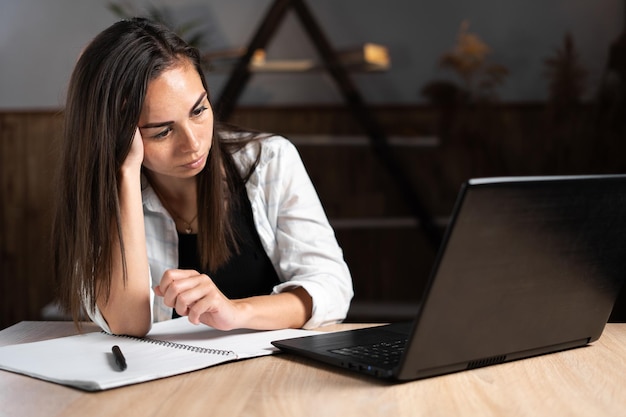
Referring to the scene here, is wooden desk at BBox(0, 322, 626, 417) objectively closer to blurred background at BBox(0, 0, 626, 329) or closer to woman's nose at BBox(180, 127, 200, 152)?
woman's nose at BBox(180, 127, 200, 152)

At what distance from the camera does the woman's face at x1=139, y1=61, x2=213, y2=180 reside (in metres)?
1.45

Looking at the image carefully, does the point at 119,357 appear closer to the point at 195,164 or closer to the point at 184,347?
the point at 184,347

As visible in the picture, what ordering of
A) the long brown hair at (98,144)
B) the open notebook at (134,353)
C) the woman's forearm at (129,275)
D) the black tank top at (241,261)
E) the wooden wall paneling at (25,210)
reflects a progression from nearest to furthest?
the open notebook at (134,353), the woman's forearm at (129,275), the long brown hair at (98,144), the black tank top at (241,261), the wooden wall paneling at (25,210)

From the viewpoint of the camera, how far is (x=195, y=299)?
1213mm

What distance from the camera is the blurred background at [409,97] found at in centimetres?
356

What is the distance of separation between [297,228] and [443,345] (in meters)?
0.70

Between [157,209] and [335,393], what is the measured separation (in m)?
0.85

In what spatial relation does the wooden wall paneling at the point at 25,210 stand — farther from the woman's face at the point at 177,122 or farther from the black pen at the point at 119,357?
the black pen at the point at 119,357

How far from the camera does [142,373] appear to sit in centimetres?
101

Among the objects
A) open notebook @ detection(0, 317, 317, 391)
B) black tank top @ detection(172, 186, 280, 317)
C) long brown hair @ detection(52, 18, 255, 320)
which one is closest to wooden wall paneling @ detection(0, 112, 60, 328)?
black tank top @ detection(172, 186, 280, 317)

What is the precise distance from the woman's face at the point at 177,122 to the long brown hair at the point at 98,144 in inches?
0.8

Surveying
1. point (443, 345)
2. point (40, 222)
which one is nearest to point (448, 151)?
point (40, 222)

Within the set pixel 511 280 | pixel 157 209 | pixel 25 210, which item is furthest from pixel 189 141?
pixel 25 210

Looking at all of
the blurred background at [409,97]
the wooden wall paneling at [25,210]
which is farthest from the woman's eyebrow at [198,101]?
the wooden wall paneling at [25,210]
